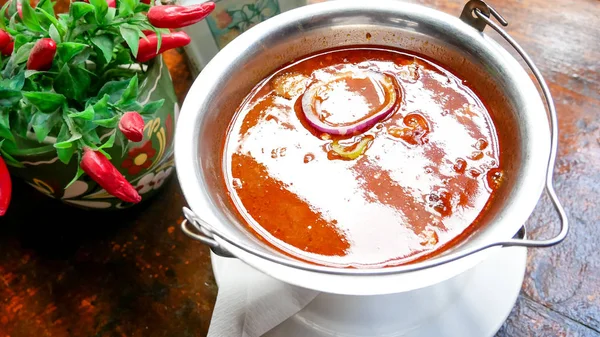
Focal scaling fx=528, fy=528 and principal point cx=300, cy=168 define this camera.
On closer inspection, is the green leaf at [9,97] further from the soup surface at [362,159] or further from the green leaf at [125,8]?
the soup surface at [362,159]

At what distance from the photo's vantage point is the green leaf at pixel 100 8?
93cm

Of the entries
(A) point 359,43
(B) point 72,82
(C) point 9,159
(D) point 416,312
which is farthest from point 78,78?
(D) point 416,312

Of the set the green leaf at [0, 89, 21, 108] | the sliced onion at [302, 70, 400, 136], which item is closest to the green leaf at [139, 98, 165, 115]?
the green leaf at [0, 89, 21, 108]

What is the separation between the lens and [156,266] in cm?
128

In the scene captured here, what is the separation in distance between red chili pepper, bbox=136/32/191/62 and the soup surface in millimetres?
206

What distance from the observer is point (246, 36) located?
3.81 ft

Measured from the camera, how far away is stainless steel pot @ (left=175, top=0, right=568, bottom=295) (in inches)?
33.3

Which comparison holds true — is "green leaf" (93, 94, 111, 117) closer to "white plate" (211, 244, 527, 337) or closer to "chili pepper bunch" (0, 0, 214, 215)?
"chili pepper bunch" (0, 0, 214, 215)

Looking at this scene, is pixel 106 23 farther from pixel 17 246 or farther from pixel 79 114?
pixel 17 246

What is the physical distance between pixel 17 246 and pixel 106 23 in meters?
0.69

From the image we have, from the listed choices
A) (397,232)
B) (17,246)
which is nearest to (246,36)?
(397,232)

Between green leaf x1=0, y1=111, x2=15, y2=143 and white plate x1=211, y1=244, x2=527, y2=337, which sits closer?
green leaf x1=0, y1=111, x2=15, y2=143

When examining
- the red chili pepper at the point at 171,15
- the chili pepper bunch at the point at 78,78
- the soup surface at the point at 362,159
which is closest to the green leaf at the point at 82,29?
the chili pepper bunch at the point at 78,78

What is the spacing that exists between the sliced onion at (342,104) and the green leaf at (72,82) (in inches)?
17.8
